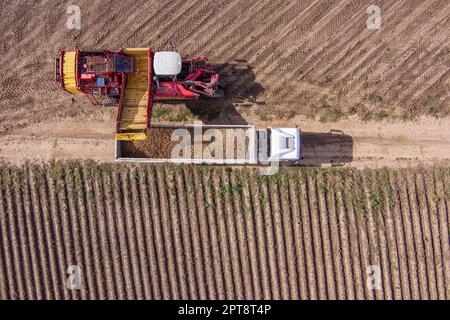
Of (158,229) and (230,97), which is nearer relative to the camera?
(158,229)

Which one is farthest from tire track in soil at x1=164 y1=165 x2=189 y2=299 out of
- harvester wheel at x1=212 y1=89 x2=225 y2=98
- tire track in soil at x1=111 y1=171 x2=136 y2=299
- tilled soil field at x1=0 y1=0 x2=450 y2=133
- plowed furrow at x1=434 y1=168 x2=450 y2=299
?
plowed furrow at x1=434 y1=168 x2=450 y2=299

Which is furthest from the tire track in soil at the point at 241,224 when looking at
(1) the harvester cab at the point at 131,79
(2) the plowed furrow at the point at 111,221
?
(2) the plowed furrow at the point at 111,221

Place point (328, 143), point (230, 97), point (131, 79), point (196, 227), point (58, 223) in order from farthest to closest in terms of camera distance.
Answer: point (230, 97) → point (328, 143) → point (196, 227) → point (58, 223) → point (131, 79)

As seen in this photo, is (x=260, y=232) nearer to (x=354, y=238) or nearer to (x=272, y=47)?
(x=354, y=238)

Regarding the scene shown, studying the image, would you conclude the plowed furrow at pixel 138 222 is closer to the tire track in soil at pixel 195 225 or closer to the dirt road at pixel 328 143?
the dirt road at pixel 328 143

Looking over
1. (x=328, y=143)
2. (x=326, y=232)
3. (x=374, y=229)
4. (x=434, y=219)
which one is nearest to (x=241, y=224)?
(x=326, y=232)

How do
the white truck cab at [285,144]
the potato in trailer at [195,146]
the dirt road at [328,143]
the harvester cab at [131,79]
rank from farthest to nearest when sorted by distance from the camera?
the dirt road at [328,143] → the potato in trailer at [195,146] → the white truck cab at [285,144] → the harvester cab at [131,79]
